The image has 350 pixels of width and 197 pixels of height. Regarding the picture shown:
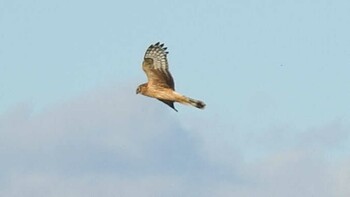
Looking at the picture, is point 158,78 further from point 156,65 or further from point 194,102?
point 194,102

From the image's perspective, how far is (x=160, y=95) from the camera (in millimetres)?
32250

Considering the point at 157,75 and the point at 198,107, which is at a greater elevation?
the point at 157,75

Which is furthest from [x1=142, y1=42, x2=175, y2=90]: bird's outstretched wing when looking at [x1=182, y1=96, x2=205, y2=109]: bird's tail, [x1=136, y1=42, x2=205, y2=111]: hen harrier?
[x1=182, y1=96, x2=205, y2=109]: bird's tail

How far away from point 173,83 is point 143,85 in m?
1.16

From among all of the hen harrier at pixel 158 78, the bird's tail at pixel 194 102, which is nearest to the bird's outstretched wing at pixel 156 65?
the hen harrier at pixel 158 78

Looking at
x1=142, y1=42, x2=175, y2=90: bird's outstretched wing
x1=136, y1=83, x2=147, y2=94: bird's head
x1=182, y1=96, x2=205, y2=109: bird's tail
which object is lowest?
x1=182, y1=96, x2=205, y2=109: bird's tail

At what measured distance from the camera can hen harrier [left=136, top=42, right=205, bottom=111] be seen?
3203 cm

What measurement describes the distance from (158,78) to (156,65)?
598mm

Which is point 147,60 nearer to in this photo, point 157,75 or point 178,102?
point 157,75

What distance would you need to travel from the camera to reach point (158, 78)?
33.2 meters

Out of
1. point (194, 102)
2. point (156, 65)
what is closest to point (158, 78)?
point (156, 65)

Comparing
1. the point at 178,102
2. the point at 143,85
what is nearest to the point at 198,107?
the point at 178,102

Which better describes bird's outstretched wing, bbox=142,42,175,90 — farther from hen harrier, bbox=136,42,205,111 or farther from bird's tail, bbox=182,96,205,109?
bird's tail, bbox=182,96,205,109

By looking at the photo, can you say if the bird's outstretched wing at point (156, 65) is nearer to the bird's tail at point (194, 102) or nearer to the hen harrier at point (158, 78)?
the hen harrier at point (158, 78)
